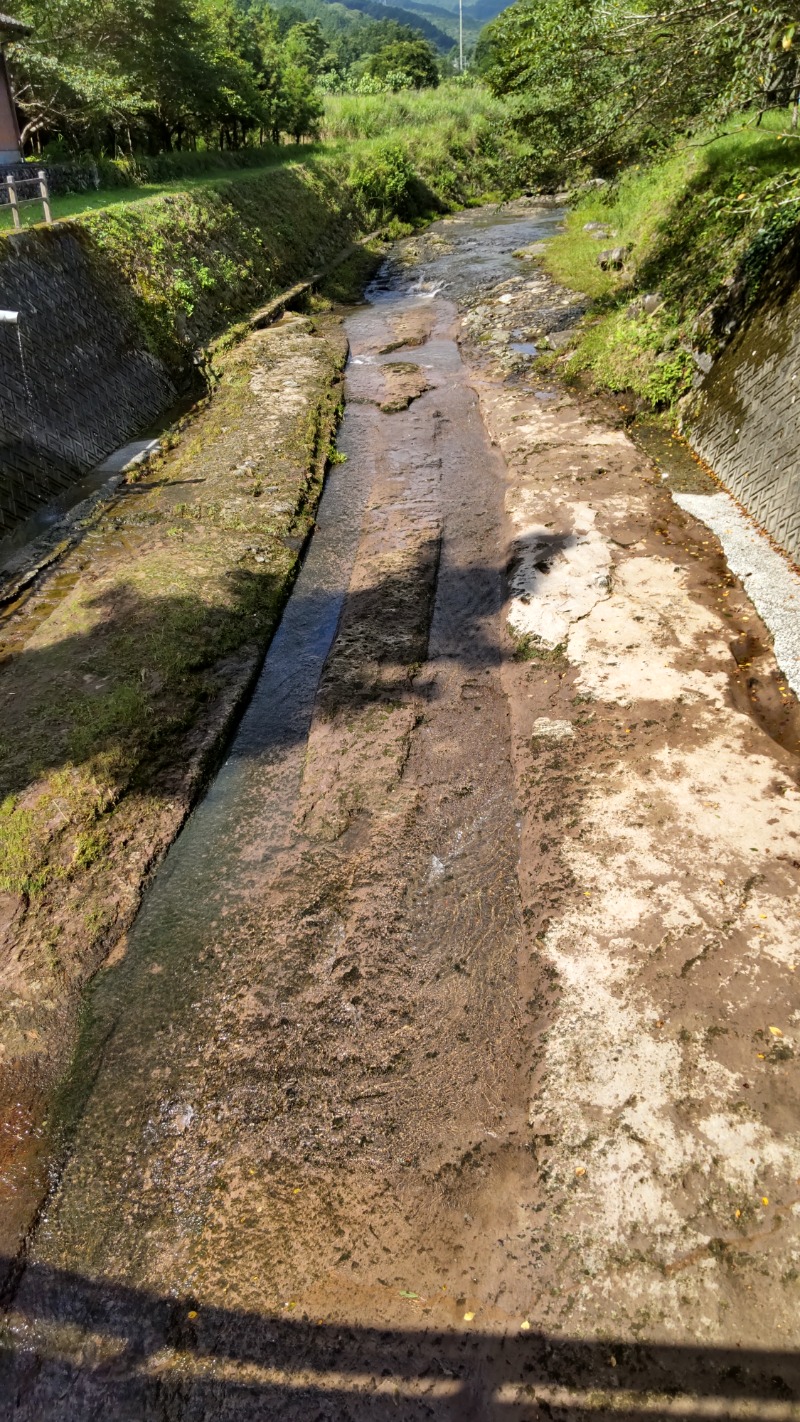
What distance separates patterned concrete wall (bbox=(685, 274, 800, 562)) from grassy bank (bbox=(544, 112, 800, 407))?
2.85 ft

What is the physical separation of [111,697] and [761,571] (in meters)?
6.39

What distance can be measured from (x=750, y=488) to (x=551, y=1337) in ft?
28.2

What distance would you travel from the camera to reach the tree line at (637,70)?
9398 millimetres

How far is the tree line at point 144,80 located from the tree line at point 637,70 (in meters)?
12.5

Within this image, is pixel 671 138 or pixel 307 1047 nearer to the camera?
pixel 307 1047

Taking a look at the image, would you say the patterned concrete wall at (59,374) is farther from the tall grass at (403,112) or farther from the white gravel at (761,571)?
the tall grass at (403,112)

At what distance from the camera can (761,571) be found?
27.2 feet

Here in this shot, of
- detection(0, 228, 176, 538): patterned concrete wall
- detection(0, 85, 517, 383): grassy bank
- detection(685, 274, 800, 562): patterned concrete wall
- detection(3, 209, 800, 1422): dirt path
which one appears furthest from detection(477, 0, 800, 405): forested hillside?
detection(0, 228, 176, 538): patterned concrete wall

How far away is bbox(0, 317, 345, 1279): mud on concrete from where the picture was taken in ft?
17.7

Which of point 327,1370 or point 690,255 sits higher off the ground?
point 690,255

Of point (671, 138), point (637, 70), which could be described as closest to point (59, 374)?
point (637, 70)

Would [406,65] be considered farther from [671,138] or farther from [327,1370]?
[327,1370]

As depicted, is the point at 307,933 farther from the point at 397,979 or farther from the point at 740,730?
the point at 740,730

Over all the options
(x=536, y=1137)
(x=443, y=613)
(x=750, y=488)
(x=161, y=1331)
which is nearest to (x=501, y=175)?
(x=750, y=488)
